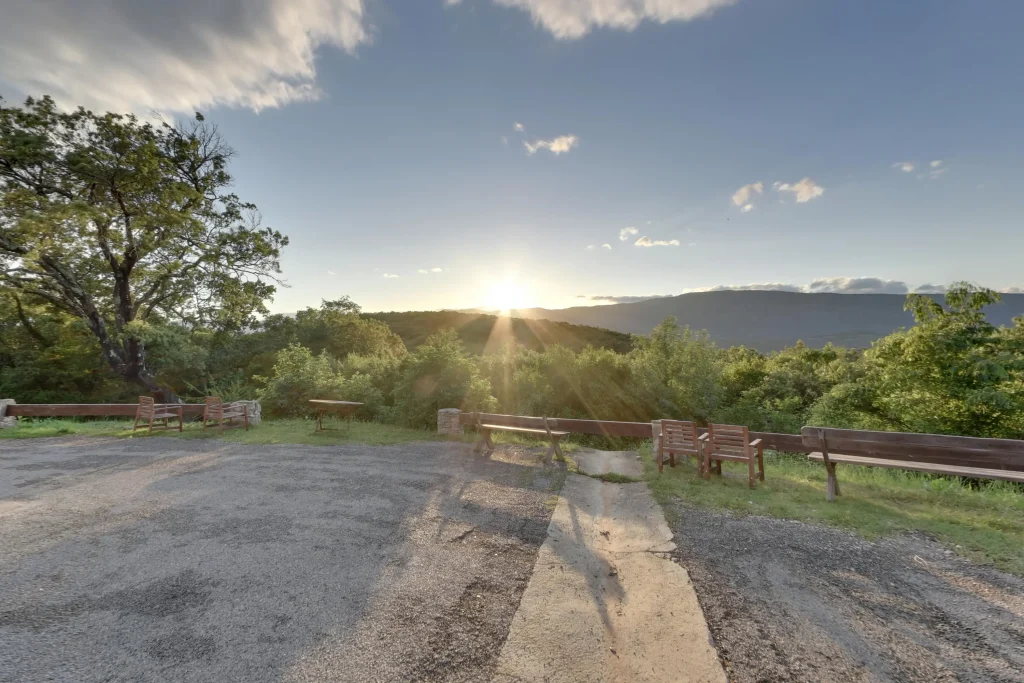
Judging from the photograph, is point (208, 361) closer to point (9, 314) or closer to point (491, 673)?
point (9, 314)

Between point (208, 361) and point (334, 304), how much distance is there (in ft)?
31.3

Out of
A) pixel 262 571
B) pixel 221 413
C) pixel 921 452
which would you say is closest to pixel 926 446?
pixel 921 452

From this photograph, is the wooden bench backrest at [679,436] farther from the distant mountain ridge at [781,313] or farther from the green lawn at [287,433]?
the distant mountain ridge at [781,313]

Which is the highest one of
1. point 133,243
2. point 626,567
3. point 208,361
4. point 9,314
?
point 133,243

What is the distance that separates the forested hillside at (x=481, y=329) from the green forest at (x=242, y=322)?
22.1 metres

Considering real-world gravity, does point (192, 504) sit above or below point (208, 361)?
below

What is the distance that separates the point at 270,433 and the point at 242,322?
1294 cm

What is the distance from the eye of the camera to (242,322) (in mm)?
20641

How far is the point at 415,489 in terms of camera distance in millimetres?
6172

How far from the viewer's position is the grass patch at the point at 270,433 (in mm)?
9820

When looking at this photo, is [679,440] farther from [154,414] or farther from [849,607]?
[154,414]

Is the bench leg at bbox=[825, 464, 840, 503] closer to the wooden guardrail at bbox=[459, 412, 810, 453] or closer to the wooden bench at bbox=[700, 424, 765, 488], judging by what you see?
the wooden bench at bbox=[700, 424, 765, 488]

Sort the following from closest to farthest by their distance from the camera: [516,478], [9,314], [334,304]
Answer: [516,478], [9,314], [334,304]

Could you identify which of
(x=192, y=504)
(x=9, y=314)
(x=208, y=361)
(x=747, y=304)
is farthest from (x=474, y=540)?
(x=747, y=304)
